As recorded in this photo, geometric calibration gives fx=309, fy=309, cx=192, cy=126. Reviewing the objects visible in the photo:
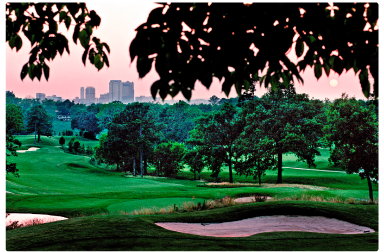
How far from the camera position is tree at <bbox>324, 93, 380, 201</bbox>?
61.5 feet

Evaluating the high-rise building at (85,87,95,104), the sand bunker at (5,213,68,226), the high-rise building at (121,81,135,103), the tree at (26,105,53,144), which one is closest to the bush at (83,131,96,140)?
the high-rise building at (121,81,135,103)

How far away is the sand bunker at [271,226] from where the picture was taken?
26.8ft

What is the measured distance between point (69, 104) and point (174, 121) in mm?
65612

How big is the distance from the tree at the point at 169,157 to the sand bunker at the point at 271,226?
33607mm

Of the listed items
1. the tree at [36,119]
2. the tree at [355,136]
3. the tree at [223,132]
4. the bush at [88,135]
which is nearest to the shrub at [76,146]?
the tree at [36,119]

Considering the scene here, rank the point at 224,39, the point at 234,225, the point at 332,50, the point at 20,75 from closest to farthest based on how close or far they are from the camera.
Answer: the point at 224,39 < the point at 332,50 < the point at 20,75 < the point at 234,225

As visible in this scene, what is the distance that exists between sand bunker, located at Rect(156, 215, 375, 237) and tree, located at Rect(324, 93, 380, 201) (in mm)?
11013

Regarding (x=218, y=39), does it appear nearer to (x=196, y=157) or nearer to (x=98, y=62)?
(x=98, y=62)

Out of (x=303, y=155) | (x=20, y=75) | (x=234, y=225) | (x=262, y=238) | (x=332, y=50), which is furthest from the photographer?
(x=303, y=155)

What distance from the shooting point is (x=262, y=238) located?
6.61 meters

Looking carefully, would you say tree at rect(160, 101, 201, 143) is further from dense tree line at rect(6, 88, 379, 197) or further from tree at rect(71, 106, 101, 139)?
dense tree line at rect(6, 88, 379, 197)

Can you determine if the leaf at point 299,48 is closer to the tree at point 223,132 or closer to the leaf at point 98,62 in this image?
the leaf at point 98,62

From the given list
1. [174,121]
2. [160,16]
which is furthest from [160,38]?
[174,121]

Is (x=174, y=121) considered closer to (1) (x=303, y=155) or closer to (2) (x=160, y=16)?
(1) (x=303, y=155)
